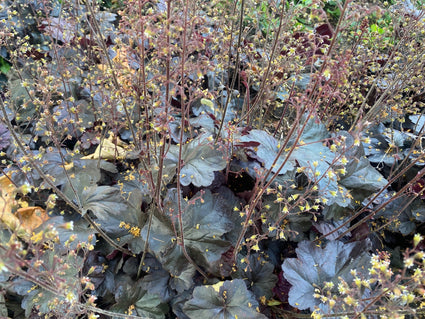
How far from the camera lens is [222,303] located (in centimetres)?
164

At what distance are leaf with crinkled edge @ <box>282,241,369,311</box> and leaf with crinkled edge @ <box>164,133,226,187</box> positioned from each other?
26.3 inches

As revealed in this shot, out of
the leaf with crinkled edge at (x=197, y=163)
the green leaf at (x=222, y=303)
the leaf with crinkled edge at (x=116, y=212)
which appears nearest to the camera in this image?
the green leaf at (x=222, y=303)

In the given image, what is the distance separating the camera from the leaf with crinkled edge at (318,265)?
1.67 meters

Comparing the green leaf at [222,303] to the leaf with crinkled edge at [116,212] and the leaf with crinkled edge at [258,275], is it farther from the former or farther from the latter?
the leaf with crinkled edge at [116,212]

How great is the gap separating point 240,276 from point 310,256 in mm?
431

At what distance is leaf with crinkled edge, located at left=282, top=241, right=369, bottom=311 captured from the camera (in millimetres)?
1665

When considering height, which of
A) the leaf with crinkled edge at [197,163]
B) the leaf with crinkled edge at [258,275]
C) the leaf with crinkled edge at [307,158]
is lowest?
the leaf with crinkled edge at [258,275]

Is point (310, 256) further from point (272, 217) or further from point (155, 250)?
point (155, 250)

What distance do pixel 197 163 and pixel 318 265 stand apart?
0.92 m

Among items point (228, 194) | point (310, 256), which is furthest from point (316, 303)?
point (228, 194)

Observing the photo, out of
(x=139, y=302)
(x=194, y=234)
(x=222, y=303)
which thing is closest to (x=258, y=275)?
(x=222, y=303)

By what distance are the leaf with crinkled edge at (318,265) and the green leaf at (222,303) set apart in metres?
0.24

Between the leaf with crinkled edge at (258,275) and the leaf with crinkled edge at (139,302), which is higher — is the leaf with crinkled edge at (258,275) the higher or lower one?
the higher one

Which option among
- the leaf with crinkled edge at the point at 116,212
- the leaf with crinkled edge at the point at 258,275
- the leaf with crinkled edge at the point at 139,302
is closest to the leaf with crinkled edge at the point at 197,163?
the leaf with crinkled edge at the point at 116,212
